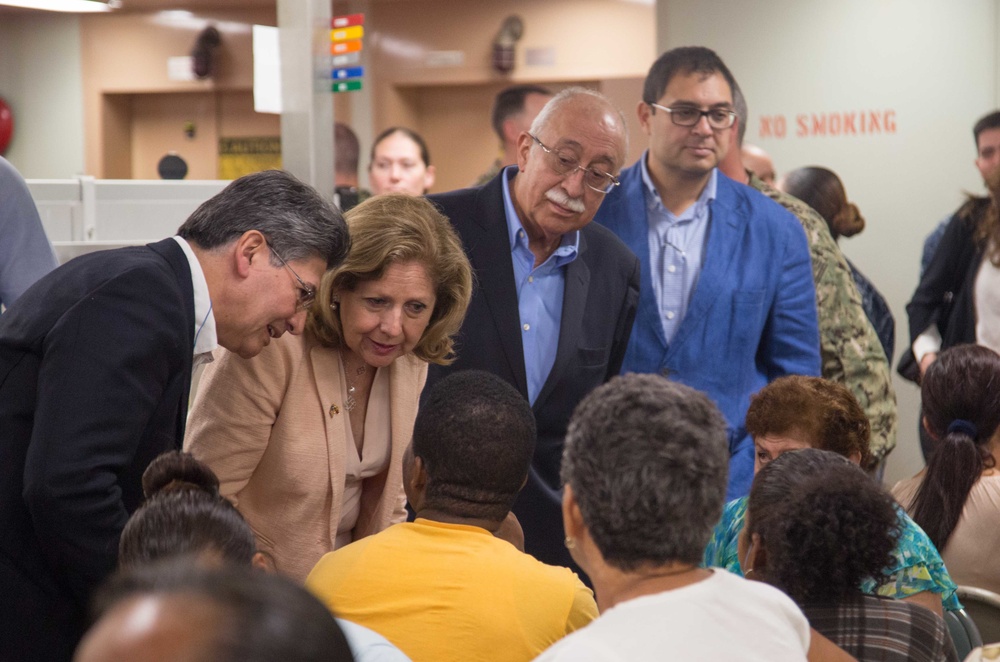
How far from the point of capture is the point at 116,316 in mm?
1796

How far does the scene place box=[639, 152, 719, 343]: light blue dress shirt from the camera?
131 inches

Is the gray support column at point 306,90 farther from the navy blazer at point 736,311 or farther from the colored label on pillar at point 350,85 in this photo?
the navy blazer at point 736,311

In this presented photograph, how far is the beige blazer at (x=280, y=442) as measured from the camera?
7.46 feet

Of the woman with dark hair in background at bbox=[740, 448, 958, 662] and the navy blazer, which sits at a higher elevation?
the navy blazer

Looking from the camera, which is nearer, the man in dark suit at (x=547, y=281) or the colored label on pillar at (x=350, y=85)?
the man in dark suit at (x=547, y=281)

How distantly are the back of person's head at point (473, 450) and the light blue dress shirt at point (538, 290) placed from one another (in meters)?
1.00

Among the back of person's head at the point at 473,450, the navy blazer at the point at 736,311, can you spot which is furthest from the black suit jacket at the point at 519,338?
the back of person's head at the point at 473,450

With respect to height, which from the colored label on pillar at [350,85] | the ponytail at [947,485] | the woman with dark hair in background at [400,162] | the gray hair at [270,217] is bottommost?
the ponytail at [947,485]

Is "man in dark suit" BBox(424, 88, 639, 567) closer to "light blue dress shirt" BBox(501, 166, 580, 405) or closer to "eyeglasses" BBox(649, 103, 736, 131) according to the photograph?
"light blue dress shirt" BBox(501, 166, 580, 405)

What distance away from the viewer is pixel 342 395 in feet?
7.95

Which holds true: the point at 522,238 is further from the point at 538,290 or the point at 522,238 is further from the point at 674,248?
A: the point at 674,248

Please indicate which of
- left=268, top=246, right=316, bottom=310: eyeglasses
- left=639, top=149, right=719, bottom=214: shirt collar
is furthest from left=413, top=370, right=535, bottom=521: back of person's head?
left=639, top=149, right=719, bottom=214: shirt collar

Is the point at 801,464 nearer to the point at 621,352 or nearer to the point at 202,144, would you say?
the point at 621,352

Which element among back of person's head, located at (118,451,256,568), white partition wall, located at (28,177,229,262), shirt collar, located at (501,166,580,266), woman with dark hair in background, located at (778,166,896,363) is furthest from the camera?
woman with dark hair in background, located at (778,166,896,363)
